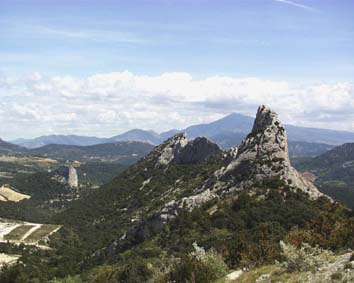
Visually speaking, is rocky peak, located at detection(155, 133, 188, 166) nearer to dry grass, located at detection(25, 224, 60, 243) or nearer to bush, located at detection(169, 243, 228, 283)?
dry grass, located at detection(25, 224, 60, 243)

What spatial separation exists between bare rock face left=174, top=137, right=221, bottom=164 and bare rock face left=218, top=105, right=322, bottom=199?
6355cm

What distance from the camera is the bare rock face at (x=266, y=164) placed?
7670 cm

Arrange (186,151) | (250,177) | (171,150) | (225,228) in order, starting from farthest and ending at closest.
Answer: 1. (171,150)
2. (186,151)
3. (250,177)
4. (225,228)

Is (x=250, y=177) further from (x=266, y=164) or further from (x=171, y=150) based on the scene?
(x=171, y=150)

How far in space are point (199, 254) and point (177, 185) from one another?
106946mm

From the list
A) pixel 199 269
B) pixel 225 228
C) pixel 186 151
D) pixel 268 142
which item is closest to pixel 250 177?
pixel 268 142

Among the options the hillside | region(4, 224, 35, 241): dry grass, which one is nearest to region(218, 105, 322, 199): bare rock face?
the hillside

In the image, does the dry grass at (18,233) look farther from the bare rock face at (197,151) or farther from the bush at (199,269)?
the bush at (199,269)

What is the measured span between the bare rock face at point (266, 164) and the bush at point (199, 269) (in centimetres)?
4661

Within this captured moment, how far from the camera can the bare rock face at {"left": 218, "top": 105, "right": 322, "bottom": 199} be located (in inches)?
3020

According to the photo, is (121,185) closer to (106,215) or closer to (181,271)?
(106,215)

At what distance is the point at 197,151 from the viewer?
545 feet

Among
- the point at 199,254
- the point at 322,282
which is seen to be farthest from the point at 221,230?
the point at 322,282

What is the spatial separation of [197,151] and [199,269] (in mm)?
137860
